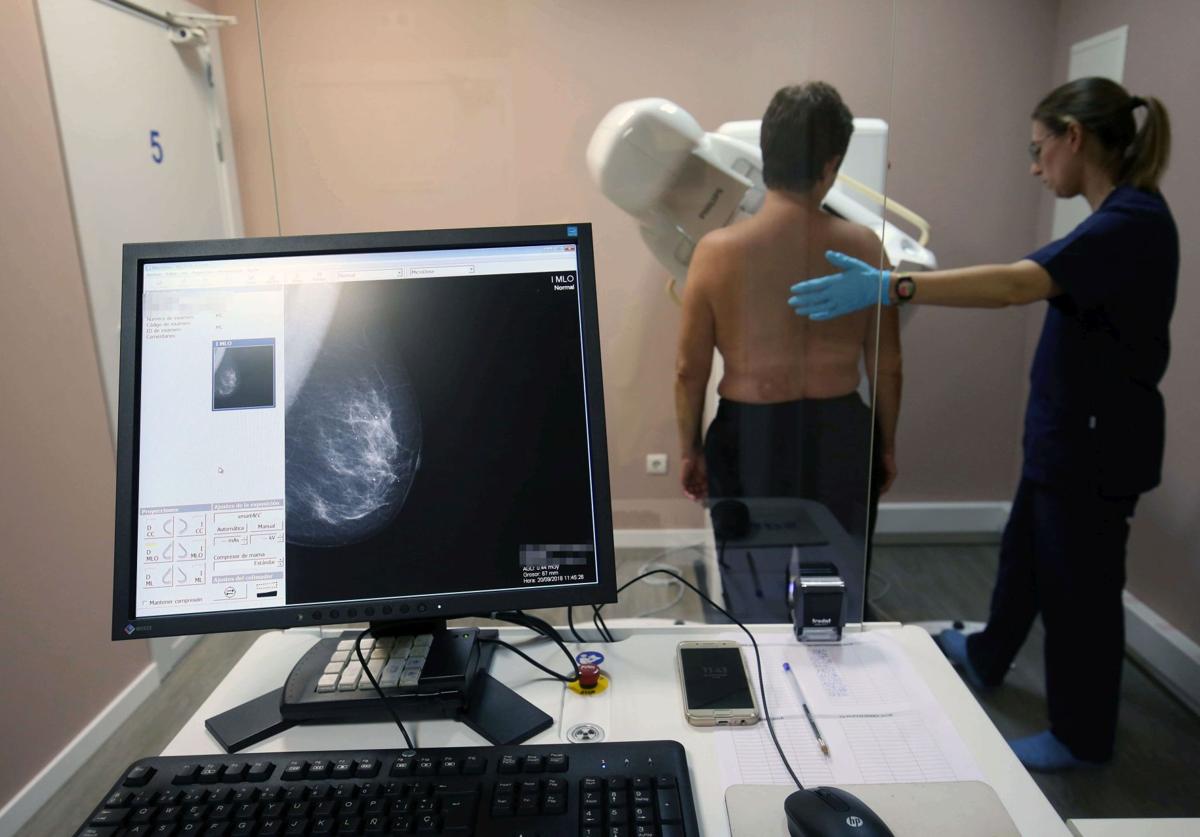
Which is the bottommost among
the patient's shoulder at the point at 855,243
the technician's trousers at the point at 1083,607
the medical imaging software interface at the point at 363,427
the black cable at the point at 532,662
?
the technician's trousers at the point at 1083,607

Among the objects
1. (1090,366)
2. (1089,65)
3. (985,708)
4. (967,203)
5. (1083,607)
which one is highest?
(1089,65)

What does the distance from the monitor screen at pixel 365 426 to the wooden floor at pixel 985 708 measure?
13.2 inches

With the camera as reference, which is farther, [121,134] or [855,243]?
[121,134]

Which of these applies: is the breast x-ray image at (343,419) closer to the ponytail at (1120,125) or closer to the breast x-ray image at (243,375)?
the breast x-ray image at (243,375)

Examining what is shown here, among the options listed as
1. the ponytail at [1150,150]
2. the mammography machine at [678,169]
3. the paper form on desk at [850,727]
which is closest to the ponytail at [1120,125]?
the ponytail at [1150,150]

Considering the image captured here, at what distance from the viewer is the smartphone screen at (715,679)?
2.61 feet

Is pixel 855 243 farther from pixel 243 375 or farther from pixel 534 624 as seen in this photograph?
pixel 243 375

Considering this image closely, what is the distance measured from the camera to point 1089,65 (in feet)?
8.60

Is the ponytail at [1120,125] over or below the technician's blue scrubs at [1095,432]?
over

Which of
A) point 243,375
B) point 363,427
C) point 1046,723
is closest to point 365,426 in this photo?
point 363,427

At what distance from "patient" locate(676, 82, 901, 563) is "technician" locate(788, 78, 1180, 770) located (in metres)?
0.19

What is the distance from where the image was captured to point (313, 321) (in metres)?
0.78

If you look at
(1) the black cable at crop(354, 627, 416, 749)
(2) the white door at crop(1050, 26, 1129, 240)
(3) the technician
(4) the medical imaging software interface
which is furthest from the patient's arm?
(2) the white door at crop(1050, 26, 1129, 240)

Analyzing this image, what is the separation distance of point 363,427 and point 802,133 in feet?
3.47
